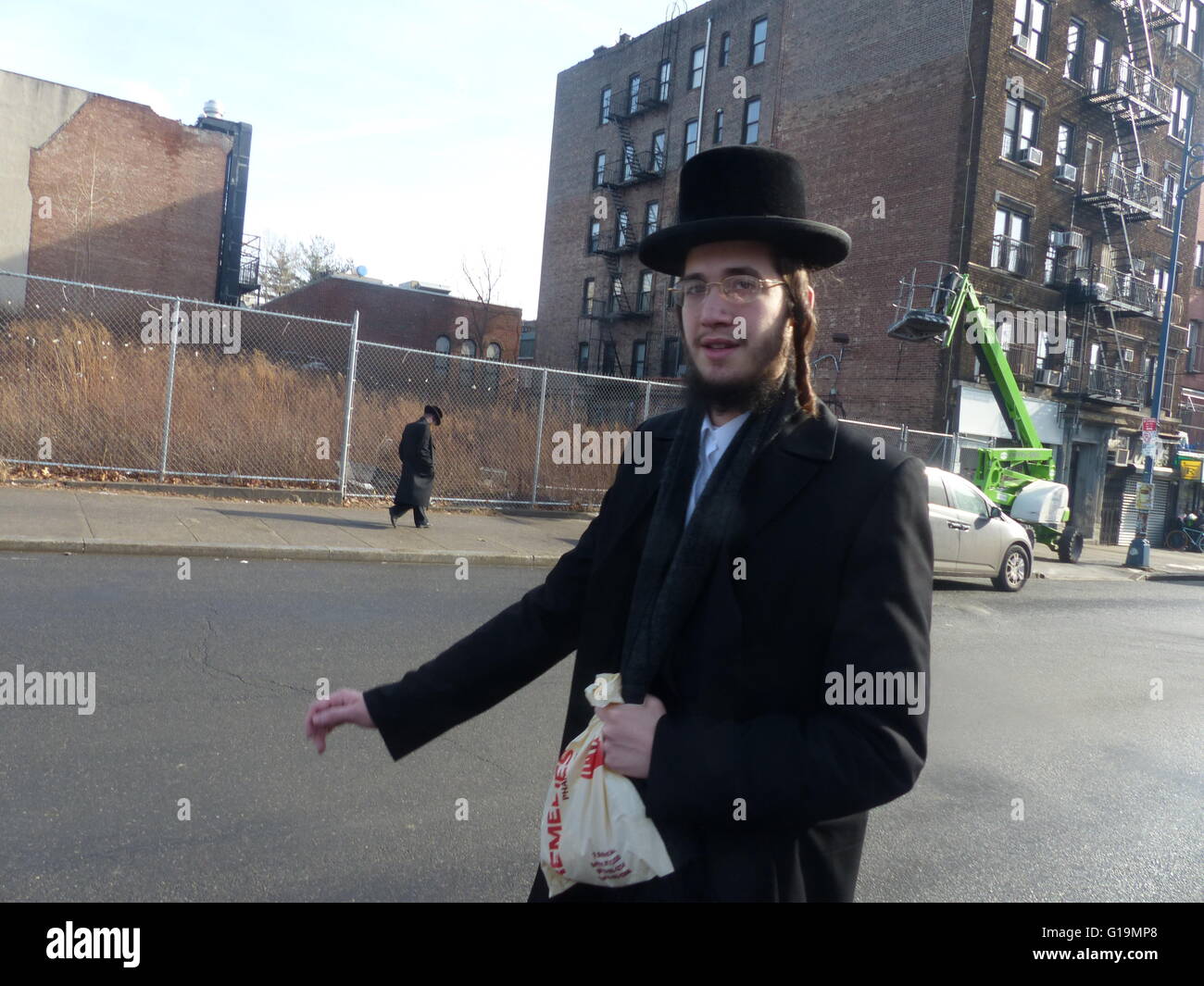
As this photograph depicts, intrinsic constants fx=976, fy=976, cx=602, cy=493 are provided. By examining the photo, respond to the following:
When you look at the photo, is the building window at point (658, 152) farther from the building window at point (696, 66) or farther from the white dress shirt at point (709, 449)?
the white dress shirt at point (709, 449)

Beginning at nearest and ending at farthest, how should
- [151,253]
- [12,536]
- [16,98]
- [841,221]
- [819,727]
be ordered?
[819,727] → [12,536] → [841,221] → [16,98] → [151,253]

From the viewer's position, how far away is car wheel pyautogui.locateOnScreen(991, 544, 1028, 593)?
575 inches

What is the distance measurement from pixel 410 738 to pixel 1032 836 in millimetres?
3837

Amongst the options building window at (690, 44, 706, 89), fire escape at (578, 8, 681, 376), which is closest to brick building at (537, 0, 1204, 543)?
building window at (690, 44, 706, 89)

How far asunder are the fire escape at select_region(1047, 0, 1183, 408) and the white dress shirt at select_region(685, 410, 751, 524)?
98.9 ft

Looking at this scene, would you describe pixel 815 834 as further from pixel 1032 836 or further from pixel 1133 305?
pixel 1133 305

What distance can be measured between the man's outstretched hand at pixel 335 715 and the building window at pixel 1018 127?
2974 cm

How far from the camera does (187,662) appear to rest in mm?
6352

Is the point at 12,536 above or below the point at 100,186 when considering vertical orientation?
below

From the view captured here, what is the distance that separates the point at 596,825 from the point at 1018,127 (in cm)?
3072

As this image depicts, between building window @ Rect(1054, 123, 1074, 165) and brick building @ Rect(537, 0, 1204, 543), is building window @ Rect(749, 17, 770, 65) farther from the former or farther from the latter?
building window @ Rect(1054, 123, 1074, 165)

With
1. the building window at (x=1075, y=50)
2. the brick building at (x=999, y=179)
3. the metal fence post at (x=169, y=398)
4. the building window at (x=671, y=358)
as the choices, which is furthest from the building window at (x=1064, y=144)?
the metal fence post at (x=169, y=398)

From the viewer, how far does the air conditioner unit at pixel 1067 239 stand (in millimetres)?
28859
